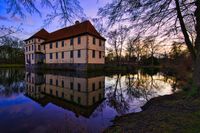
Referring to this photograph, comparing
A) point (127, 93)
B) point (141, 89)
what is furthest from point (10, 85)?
point (141, 89)

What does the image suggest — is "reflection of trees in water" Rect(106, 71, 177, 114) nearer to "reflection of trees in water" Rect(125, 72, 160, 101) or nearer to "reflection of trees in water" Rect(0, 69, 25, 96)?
"reflection of trees in water" Rect(125, 72, 160, 101)

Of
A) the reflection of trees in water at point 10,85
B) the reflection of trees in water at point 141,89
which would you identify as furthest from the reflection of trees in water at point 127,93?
the reflection of trees in water at point 10,85

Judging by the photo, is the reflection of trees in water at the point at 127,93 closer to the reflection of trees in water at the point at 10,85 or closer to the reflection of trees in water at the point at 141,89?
the reflection of trees in water at the point at 141,89

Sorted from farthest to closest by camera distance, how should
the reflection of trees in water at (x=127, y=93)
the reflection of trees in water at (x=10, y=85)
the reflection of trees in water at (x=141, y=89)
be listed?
the reflection of trees in water at (x=10, y=85) < the reflection of trees in water at (x=141, y=89) < the reflection of trees in water at (x=127, y=93)

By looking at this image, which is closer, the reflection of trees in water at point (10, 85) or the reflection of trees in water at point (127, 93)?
the reflection of trees in water at point (127, 93)

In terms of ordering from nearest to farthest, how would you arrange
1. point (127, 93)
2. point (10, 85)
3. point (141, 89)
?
point (127, 93) → point (141, 89) → point (10, 85)

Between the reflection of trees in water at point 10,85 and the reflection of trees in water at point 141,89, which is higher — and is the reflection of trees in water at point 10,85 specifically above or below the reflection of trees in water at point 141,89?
above

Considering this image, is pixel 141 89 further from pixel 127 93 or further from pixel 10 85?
pixel 10 85

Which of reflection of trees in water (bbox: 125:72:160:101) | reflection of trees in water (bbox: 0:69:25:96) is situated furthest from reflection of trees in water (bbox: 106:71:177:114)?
reflection of trees in water (bbox: 0:69:25:96)

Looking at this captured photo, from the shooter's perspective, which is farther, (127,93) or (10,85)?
(10,85)

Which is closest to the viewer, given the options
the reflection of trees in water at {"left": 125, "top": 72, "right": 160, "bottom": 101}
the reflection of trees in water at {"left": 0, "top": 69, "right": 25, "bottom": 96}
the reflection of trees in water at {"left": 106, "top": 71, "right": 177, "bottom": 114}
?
the reflection of trees in water at {"left": 106, "top": 71, "right": 177, "bottom": 114}

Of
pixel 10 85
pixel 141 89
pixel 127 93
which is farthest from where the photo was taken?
pixel 10 85

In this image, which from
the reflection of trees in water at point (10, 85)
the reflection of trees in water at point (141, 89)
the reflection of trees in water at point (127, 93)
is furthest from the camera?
the reflection of trees in water at point (10, 85)

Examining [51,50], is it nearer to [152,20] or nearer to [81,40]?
[81,40]
